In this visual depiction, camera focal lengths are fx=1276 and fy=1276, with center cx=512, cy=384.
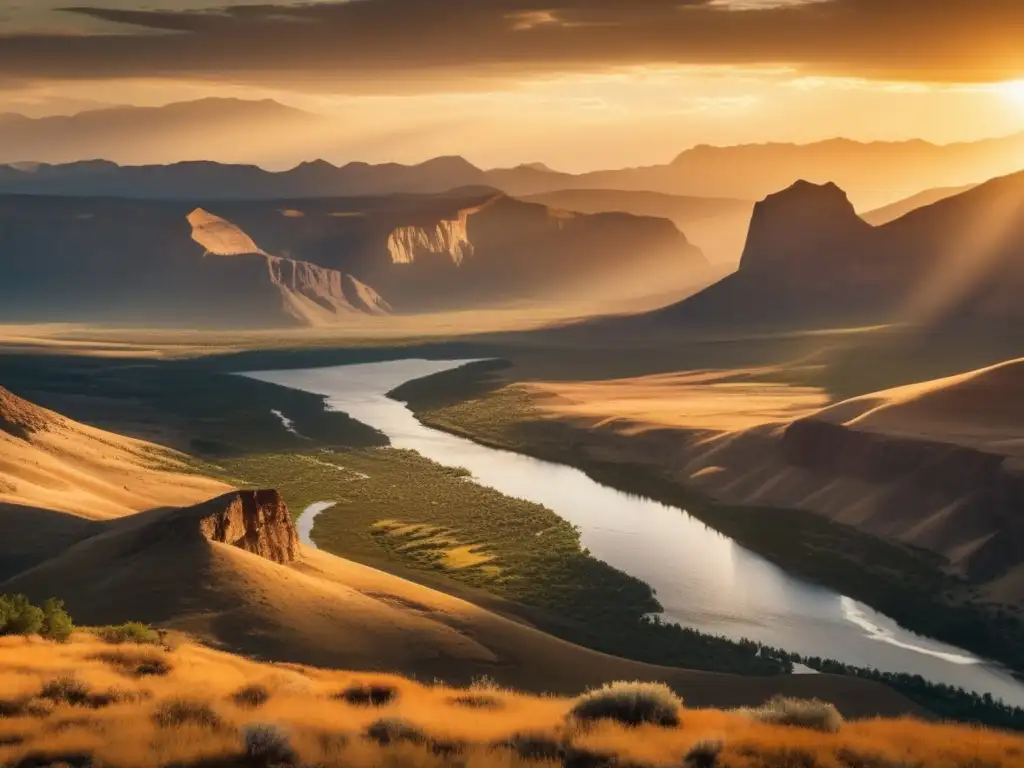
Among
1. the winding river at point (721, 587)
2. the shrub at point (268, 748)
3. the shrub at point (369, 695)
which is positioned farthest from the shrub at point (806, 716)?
the winding river at point (721, 587)

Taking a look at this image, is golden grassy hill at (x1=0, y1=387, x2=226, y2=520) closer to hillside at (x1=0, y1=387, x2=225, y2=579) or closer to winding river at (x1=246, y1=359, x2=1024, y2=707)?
hillside at (x1=0, y1=387, x2=225, y2=579)

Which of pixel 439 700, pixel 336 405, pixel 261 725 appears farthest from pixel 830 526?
pixel 336 405

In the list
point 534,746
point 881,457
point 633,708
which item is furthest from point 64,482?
point 534,746

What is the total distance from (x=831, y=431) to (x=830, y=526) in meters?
15.1

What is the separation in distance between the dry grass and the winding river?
112 feet

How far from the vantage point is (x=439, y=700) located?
2569 centimetres

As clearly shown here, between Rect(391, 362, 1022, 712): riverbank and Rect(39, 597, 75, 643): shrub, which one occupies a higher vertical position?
Rect(39, 597, 75, 643): shrub

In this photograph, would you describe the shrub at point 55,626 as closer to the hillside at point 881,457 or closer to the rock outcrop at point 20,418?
the hillside at point 881,457

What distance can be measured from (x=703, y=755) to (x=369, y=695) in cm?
878

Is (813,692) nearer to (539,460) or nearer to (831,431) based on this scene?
(831,431)

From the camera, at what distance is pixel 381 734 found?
20.3 metres

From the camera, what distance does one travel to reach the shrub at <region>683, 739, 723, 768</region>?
18953mm

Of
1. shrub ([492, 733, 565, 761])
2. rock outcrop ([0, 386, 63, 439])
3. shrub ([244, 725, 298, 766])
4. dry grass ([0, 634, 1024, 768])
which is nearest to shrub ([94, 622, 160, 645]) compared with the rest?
dry grass ([0, 634, 1024, 768])

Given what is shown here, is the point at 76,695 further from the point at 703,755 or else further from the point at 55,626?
the point at 703,755
